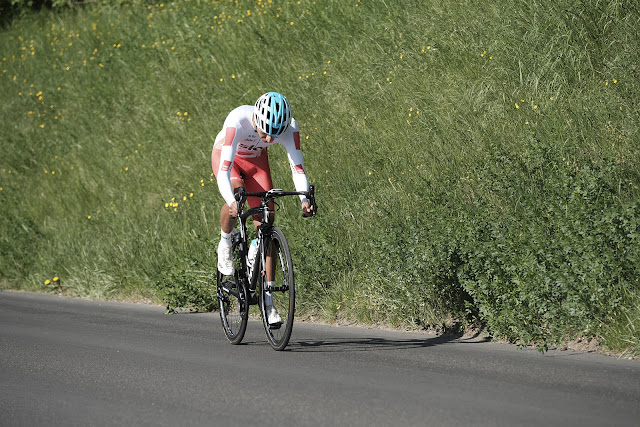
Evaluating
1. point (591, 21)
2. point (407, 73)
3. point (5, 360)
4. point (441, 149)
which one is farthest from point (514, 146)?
point (5, 360)

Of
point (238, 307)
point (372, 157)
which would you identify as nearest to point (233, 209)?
point (238, 307)

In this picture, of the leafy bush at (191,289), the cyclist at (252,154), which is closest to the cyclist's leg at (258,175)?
the cyclist at (252,154)

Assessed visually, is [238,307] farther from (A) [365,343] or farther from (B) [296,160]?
(B) [296,160]

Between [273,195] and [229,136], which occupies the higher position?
[229,136]

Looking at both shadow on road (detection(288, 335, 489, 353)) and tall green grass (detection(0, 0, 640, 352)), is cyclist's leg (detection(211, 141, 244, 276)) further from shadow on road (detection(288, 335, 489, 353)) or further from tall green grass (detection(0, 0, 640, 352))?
tall green grass (detection(0, 0, 640, 352))

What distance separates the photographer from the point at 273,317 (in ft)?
26.4

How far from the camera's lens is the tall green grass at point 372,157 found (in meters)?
7.92

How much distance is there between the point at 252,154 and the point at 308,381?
2.97 metres

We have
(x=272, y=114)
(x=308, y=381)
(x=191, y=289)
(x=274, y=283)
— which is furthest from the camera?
(x=191, y=289)

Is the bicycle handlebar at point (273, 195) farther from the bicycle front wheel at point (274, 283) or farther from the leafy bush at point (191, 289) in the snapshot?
the leafy bush at point (191, 289)

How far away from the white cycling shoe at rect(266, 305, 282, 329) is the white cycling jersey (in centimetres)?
104

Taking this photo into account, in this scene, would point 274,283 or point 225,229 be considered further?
point 225,229

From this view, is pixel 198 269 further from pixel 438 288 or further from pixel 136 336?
pixel 438 288

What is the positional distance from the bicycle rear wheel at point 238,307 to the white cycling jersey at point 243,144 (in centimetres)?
92
